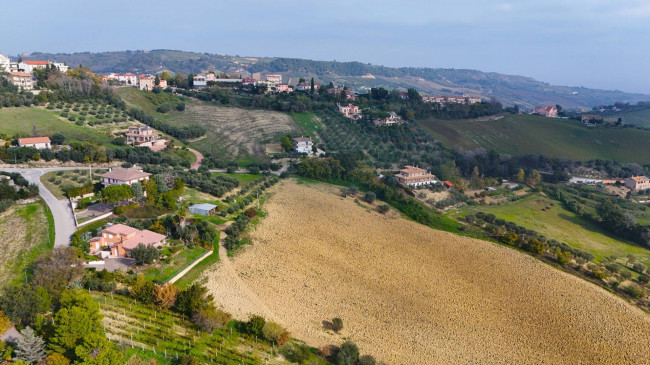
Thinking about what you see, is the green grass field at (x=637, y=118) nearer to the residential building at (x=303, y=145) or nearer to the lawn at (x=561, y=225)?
the lawn at (x=561, y=225)

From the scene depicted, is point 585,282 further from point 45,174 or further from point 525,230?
point 45,174

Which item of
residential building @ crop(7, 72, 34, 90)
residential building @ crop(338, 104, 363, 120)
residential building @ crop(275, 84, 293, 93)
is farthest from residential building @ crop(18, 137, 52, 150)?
residential building @ crop(275, 84, 293, 93)

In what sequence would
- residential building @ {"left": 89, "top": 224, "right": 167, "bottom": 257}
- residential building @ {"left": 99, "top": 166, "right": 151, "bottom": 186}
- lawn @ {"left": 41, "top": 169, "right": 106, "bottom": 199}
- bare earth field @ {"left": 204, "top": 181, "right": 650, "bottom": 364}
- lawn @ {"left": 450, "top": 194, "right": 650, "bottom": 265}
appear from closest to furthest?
1. bare earth field @ {"left": 204, "top": 181, "right": 650, "bottom": 364}
2. residential building @ {"left": 89, "top": 224, "right": 167, "bottom": 257}
3. lawn @ {"left": 41, "top": 169, "right": 106, "bottom": 199}
4. residential building @ {"left": 99, "top": 166, "right": 151, "bottom": 186}
5. lawn @ {"left": 450, "top": 194, "right": 650, "bottom": 265}

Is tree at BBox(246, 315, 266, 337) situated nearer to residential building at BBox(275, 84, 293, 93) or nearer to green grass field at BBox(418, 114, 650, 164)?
green grass field at BBox(418, 114, 650, 164)

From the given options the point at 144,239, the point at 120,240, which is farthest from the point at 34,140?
the point at 144,239

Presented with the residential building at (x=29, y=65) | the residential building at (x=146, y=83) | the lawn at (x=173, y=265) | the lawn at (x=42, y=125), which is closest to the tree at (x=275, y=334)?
the lawn at (x=173, y=265)

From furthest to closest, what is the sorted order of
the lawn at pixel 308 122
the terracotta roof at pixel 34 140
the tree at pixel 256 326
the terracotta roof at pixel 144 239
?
the lawn at pixel 308 122, the terracotta roof at pixel 34 140, the terracotta roof at pixel 144 239, the tree at pixel 256 326
